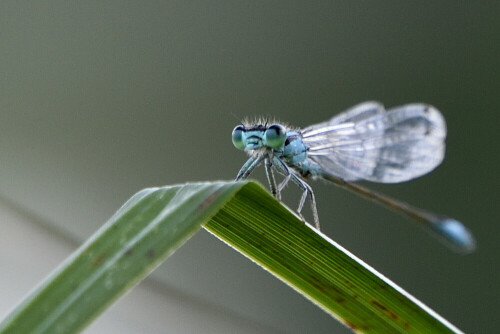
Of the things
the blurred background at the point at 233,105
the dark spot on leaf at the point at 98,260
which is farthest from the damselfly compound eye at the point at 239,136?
the blurred background at the point at 233,105

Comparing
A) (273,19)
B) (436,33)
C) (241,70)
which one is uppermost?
(436,33)

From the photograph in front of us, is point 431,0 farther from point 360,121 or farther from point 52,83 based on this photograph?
point 52,83

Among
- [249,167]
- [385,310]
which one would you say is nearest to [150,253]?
[385,310]

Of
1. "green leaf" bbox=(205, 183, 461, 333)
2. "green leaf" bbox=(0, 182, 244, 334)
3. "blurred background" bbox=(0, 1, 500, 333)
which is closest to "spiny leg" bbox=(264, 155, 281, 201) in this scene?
"green leaf" bbox=(205, 183, 461, 333)

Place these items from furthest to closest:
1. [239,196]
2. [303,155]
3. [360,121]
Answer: [360,121]
[303,155]
[239,196]

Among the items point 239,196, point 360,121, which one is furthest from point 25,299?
point 360,121

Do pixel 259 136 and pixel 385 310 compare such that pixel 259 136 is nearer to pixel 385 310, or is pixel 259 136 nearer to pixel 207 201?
pixel 385 310

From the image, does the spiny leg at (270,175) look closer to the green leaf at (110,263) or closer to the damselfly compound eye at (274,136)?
the damselfly compound eye at (274,136)
